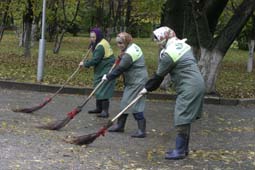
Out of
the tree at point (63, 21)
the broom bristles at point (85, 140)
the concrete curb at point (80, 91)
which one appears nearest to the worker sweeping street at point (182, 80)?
the broom bristles at point (85, 140)

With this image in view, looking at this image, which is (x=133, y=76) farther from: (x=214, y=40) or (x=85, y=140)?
(x=214, y=40)

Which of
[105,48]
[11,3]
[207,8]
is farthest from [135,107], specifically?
[11,3]

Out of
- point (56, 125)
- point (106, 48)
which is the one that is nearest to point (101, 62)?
point (106, 48)

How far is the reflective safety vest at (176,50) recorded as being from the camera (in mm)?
6926

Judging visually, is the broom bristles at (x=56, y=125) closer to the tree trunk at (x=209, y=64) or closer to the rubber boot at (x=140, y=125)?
the rubber boot at (x=140, y=125)

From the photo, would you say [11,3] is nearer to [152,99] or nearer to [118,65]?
[152,99]

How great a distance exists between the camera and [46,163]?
6.36 m

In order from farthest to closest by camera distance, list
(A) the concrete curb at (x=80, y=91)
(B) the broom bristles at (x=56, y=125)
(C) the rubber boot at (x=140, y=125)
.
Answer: (A) the concrete curb at (x=80, y=91)
(B) the broom bristles at (x=56, y=125)
(C) the rubber boot at (x=140, y=125)

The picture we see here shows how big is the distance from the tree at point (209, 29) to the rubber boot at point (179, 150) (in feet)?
20.9

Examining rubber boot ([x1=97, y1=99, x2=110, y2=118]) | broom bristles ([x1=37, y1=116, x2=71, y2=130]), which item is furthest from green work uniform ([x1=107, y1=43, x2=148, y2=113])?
rubber boot ([x1=97, y1=99, x2=110, y2=118])

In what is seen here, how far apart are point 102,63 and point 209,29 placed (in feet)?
15.1

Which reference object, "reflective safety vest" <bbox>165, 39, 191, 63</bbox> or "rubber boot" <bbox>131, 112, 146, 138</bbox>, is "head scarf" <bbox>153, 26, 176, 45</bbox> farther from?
"rubber boot" <bbox>131, 112, 146, 138</bbox>

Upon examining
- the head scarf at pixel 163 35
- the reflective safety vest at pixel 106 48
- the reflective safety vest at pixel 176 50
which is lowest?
the reflective safety vest at pixel 106 48

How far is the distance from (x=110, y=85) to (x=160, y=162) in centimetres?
329
